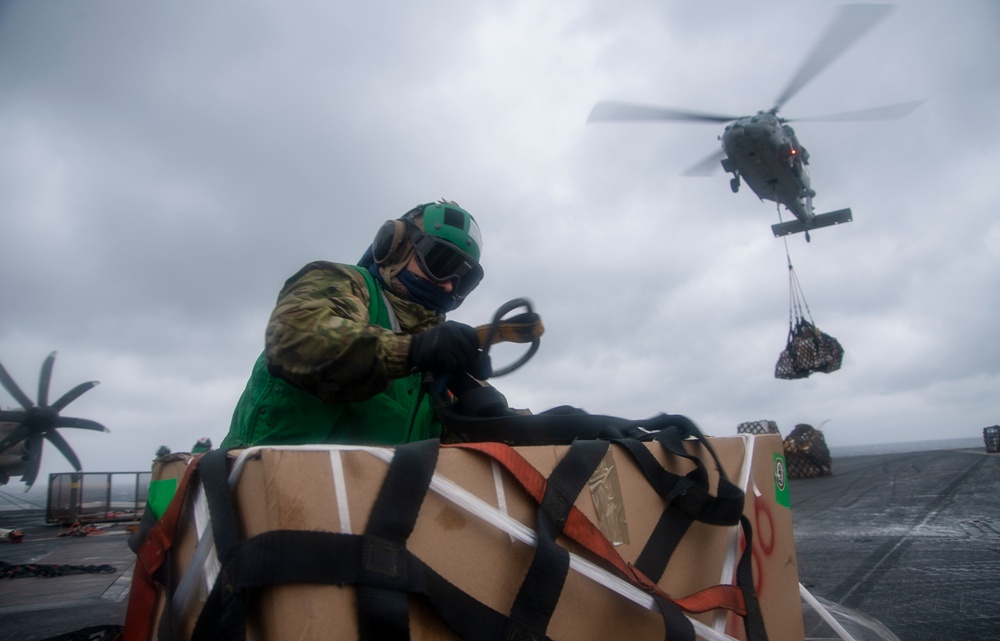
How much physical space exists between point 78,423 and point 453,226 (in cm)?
2889

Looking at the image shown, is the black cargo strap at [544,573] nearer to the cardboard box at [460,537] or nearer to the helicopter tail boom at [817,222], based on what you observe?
the cardboard box at [460,537]

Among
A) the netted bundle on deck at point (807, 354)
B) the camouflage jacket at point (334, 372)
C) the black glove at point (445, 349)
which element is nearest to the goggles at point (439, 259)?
the camouflage jacket at point (334, 372)

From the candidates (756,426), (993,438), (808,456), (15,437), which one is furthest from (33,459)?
(993,438)

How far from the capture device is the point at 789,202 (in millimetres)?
17734

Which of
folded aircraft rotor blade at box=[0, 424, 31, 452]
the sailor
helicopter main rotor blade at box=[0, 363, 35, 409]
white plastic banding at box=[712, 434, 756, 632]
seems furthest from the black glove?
helicopter main rotor blade at box=[0, 363, 35, 409]

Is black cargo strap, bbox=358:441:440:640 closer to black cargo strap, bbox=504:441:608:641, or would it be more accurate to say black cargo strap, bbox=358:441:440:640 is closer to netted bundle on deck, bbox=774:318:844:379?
black cargo strap, bbox=504:441:608:641

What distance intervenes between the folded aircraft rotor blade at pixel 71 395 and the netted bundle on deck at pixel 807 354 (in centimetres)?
2682

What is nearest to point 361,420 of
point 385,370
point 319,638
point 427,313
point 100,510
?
point 385,370

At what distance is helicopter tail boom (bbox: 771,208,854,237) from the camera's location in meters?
19.2

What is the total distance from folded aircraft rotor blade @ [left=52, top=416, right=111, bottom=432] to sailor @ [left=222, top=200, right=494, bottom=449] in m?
27.2

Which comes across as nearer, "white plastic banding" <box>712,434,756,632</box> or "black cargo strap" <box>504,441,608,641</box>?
"black cargo strap" <box>504,441,608,641</box>

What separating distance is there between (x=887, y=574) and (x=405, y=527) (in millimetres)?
4891

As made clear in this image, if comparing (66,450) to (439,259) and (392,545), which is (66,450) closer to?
(439,259)

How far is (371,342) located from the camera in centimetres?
169
